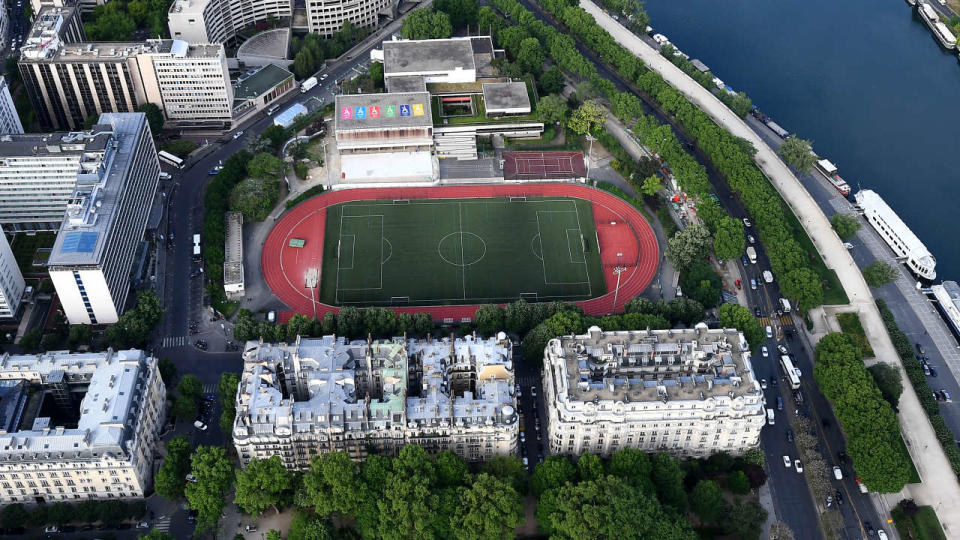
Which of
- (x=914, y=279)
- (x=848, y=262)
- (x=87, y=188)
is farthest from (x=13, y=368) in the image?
(x=914, y=279)

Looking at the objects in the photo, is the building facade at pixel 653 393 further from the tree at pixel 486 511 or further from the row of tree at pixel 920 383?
the row of tree at pixel 920 383

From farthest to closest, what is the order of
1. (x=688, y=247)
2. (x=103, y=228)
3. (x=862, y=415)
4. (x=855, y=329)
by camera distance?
(x=688, y=247) → (x=855, y=329) → (x=103, y=228) → (x=862, y=415)

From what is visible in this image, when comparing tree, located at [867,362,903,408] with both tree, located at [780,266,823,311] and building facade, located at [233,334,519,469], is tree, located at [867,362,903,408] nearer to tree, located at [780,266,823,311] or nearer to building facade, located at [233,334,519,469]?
tree, located at [780,266,823,311]

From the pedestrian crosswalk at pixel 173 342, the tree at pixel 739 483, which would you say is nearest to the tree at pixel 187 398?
the pedestrian crosswalk at pixel 173 342

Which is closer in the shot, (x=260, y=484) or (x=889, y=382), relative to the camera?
(x=260, y=484)

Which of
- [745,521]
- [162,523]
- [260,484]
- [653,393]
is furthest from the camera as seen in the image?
[653,393]

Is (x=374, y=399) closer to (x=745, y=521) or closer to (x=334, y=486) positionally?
(x=334, y=486)

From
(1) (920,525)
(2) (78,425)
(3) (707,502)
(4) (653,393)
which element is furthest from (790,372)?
(2) (78,425)
